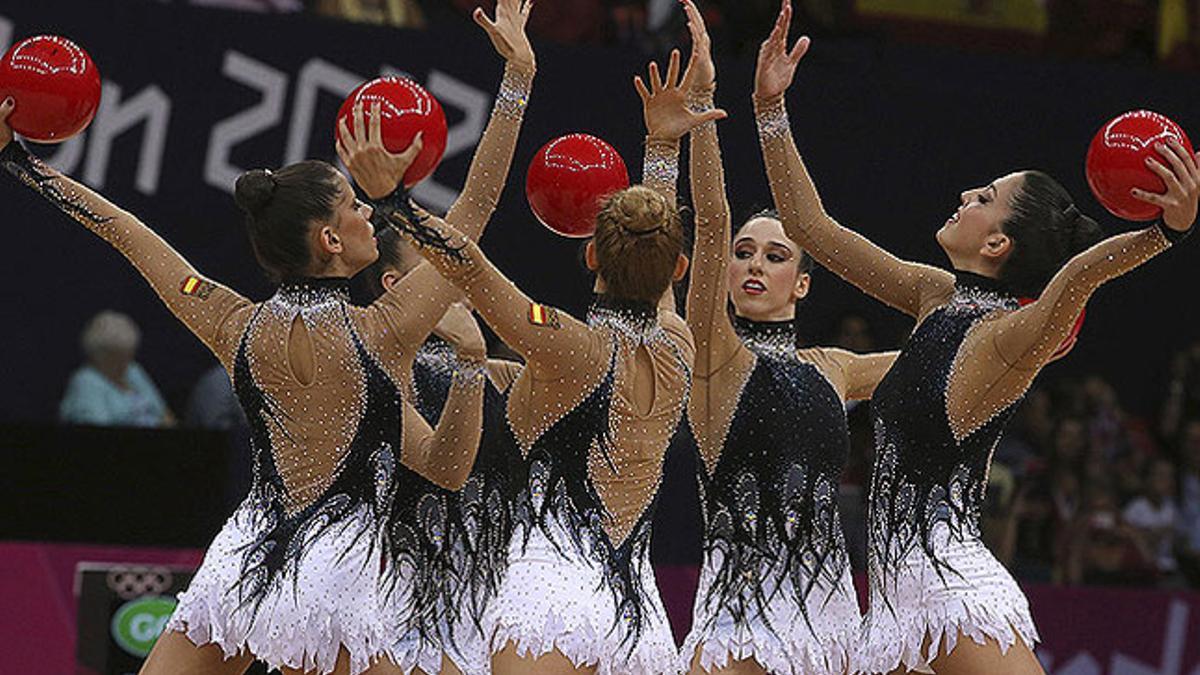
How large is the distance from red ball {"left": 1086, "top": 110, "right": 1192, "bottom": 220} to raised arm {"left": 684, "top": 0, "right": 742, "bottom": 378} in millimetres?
901

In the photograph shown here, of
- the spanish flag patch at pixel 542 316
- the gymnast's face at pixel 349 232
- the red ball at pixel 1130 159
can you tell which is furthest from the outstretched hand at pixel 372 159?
the red ball at pixel 1130 159

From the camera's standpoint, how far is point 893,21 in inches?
431

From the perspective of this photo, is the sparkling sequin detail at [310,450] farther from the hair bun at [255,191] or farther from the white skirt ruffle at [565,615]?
the white skirt ruffle at [565,615]

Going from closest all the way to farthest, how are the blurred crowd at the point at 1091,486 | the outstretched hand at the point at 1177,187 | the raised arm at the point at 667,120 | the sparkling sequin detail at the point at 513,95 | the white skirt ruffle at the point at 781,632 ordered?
the outstretched hand at the point at 1177,187
the sparkling sequin detail at the point at 513,95
the raised arm at the point at 667,120
the white skirt ruffle at the point at 781,632
the blurred crowd at the point at 1091,486

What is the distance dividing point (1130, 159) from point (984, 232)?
571mm

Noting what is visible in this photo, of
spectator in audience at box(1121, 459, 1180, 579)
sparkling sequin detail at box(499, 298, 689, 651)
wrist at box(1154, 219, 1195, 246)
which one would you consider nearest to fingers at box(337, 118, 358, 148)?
sparkling sequin detail at box(499, 298, 689, 651)

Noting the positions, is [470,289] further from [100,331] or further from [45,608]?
[100,331]

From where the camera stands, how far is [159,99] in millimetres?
9039

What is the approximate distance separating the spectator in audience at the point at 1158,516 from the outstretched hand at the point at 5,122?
21.8 ft

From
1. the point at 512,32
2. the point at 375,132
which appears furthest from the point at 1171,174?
the point at 375,132

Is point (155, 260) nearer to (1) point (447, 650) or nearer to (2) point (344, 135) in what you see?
(2) point (344, 135)

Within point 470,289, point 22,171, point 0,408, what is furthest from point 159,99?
point 470,289

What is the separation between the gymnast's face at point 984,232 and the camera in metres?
4.88

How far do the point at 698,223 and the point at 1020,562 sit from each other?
4959 mm
